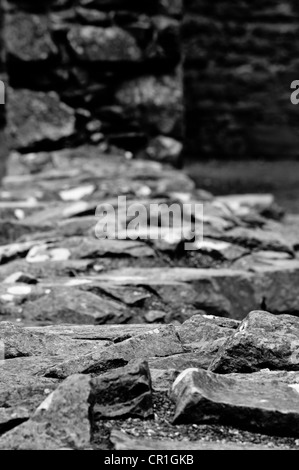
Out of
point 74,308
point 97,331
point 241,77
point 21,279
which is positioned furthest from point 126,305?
point 241,77

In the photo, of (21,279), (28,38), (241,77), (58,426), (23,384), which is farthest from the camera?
(241,77)

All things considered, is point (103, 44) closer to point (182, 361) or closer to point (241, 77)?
point (241, 77)

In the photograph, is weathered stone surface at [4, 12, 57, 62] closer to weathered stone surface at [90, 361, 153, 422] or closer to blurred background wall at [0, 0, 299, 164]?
blurred background wall at [0, 0, 299, 164]

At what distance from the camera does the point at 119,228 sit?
355 cm

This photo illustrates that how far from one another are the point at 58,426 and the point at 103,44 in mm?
4320

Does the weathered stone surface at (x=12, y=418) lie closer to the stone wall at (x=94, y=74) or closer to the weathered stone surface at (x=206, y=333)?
the weathered stone surface at (x=206, y=333)

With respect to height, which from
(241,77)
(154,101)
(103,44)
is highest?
(103,44)

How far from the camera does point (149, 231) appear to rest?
11.4 ft

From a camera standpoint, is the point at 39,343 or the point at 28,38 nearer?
the point at 39,343

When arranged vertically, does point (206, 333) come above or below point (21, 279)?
above

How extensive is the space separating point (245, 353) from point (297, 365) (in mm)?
121
